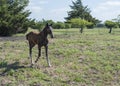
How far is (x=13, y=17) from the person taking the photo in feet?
109

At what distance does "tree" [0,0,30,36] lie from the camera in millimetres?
32781

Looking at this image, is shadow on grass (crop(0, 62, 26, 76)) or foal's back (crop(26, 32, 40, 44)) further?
foal's back (crop(26, 32, 40, 44))

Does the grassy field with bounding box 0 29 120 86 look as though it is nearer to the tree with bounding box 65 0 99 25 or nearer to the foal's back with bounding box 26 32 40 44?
the foal's back with bounding box 26 32 40 44

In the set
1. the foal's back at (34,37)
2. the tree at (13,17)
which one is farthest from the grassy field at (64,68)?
the tree at (13,17)

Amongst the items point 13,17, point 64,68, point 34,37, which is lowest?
point 64,68

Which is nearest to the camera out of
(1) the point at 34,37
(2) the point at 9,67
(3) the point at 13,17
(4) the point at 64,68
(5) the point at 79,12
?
(2) the point at 9,67

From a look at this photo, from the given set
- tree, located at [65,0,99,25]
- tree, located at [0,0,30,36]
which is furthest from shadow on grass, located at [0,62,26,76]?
tree, located at [65,0,99,25]

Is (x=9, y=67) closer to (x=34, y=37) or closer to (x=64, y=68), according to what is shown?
(x=34, y=37)

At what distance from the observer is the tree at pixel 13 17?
3278 centimetres

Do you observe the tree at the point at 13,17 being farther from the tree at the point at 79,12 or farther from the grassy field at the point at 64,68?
the tree at the point at 79,12

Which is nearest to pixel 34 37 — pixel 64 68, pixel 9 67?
pixel 9 67

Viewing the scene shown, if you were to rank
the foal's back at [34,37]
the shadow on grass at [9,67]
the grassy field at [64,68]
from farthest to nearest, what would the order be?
the foal's back at [34,37] < the shadow on grass at [9,67] < the grassy field at [64,68]

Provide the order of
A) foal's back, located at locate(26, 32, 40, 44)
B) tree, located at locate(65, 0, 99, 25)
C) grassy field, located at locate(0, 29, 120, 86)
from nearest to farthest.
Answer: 1. grassy field, located at locate(0, 29, 120, 86)
2. foal's back, located at locate(26, 32, 40, 44)
3. tree, located at locate(65, 0, 99, 25)

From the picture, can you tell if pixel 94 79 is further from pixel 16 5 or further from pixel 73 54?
pixel 16 5
